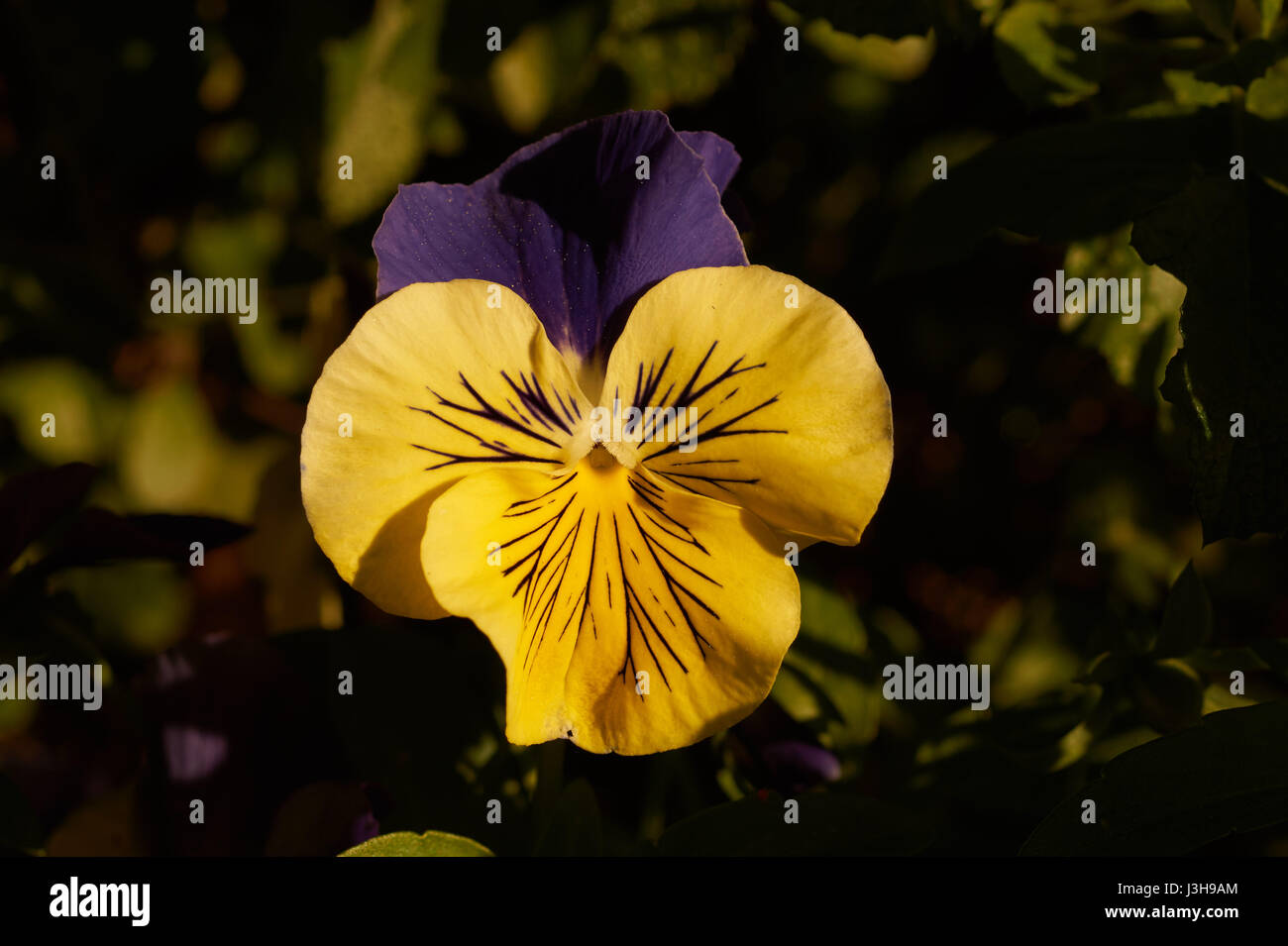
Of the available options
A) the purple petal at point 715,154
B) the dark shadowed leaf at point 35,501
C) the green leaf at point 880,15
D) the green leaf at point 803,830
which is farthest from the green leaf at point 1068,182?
the dark shadowed leaf at point 35,501

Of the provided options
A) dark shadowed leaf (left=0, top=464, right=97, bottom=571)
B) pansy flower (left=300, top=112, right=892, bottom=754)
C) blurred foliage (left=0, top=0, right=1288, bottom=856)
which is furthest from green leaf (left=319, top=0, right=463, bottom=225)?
pansy flower (left=300, top=112, right=892, bottom=754)

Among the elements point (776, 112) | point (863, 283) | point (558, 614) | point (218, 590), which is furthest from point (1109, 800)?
→ point (218, 590)

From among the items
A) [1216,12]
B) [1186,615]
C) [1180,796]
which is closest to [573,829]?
[1180,796]
